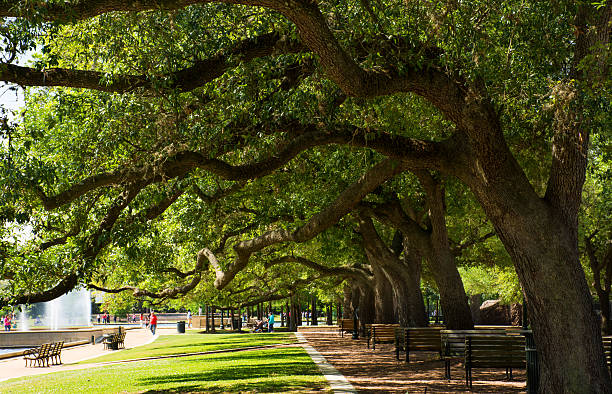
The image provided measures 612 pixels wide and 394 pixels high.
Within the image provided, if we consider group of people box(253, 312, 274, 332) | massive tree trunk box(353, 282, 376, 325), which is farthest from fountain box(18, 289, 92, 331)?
massive tree trunk box(353, 282, 376, 325)

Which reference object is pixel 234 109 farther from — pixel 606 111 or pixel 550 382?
pixel 550 382

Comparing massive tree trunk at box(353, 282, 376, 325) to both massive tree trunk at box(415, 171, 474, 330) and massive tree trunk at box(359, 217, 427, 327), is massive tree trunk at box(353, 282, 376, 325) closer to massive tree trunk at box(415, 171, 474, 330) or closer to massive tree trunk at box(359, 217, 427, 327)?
massive tree trunk at box(359, 217, 427, 327)

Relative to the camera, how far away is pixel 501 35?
10664 millimetres

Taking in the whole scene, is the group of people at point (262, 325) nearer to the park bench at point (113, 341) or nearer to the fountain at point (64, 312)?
the fountain at point (64, 312)

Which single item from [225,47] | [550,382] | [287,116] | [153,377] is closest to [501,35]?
[287,116]

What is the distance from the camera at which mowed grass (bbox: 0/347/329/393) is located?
40.5 ft

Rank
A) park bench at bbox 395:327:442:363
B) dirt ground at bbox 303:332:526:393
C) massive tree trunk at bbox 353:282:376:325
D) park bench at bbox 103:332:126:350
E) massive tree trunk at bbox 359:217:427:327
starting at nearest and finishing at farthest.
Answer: dirt ground at bbox 303:332:526:393, park bench at bbox 395:327:442:363, massive tree trunk at bbox 359:217:427:327, park bench at bbox 103:332:126:350, massive tree trunk at bbox 353:282:376:325

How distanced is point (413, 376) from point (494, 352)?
2.23 meters

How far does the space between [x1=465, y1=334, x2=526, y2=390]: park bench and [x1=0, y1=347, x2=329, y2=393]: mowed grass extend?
9.31 feet

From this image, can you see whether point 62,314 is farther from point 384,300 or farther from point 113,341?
point 384,300

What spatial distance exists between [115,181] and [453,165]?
5.22m

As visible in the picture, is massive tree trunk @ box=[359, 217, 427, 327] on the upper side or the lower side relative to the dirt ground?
upper

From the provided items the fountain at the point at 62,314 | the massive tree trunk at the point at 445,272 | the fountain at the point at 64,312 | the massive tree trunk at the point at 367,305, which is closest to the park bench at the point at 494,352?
the massive tree trunk at the point at 445,272

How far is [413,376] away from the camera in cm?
1385
